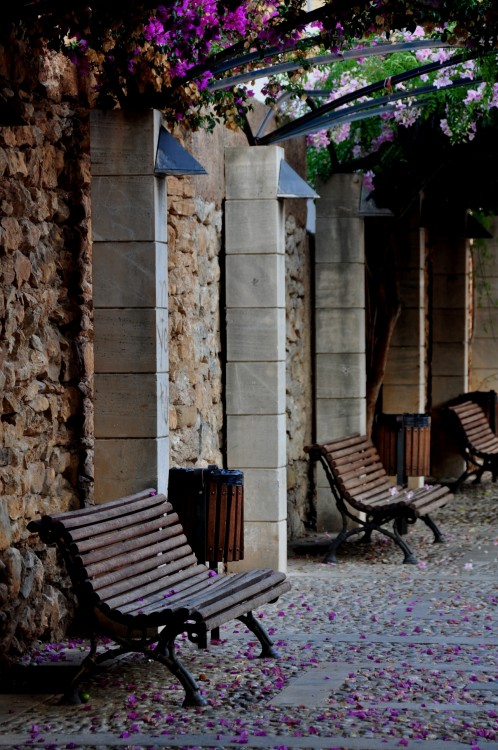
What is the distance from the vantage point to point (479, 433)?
540 inches

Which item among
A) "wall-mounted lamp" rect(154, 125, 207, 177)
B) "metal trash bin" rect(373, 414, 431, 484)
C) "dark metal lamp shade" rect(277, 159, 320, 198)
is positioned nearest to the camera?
"wall-mounted lamp" rect(154, 125, 207, 177)

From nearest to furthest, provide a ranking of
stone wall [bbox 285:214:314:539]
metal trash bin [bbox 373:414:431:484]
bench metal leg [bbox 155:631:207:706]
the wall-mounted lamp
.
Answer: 1. bench metal leg [bbox 155:631:207:706]
2. the wall-mounted lamp
3. stone wall [bbox 285:214:314:539]
4. metal trash bin [bbox 373:414:431:484]

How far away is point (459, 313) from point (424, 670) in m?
9.16

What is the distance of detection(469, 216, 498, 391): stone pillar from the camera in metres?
16.2

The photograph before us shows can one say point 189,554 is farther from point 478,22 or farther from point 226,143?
point 226,143

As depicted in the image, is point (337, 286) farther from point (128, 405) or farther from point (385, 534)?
point (128, 405)

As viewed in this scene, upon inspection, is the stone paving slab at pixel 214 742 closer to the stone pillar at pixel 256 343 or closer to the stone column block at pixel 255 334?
the stone pillar at pixel 256 343

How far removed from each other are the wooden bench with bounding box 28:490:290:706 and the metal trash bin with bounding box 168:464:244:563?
732mm

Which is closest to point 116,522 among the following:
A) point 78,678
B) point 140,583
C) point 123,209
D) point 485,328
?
point 140,583

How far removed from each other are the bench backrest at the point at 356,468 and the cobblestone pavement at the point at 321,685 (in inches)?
43.4

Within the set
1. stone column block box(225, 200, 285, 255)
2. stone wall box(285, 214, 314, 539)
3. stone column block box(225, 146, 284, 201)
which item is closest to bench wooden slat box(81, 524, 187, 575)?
stone column block box(225, 200, 285, 255)

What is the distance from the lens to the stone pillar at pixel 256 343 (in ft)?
28.4

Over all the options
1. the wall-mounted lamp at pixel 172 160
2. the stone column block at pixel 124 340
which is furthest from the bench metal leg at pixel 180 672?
the wall-mounted lamp at pixel 172 160

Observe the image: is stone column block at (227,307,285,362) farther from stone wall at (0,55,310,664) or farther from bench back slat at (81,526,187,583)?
bench back slat at (81,526,187,583)
